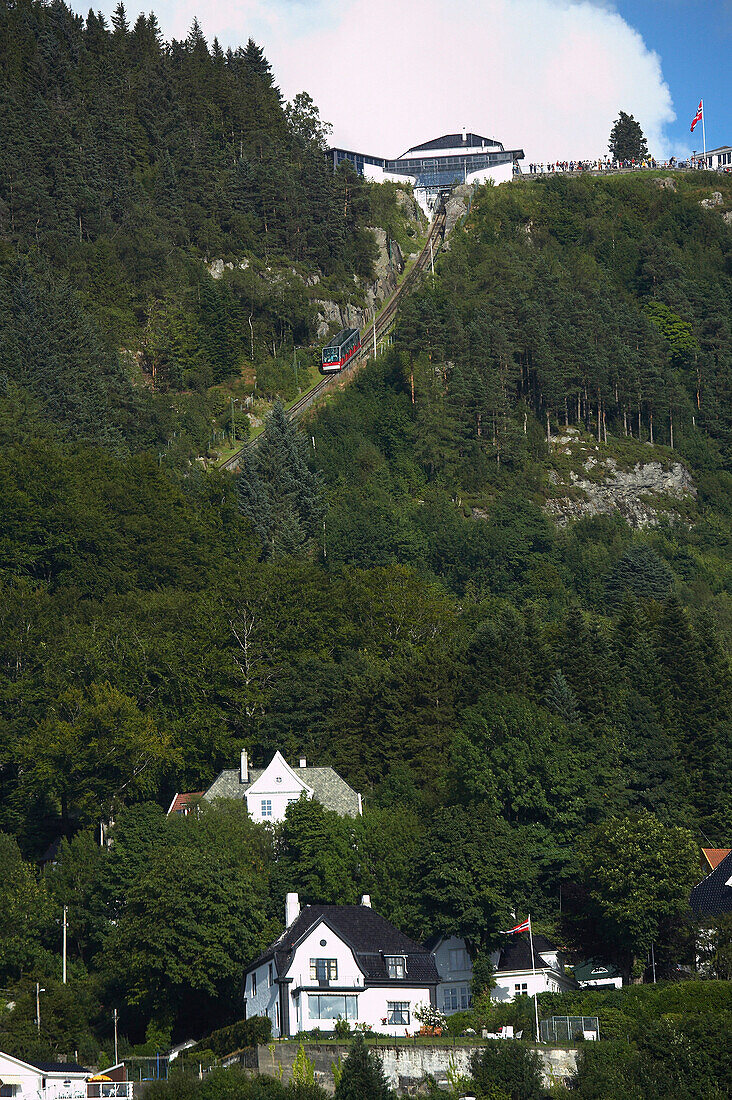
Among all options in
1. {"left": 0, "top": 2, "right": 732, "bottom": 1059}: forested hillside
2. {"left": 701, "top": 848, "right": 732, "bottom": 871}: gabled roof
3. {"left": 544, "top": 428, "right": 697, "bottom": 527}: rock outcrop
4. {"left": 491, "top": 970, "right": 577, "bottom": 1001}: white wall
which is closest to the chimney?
{"left": 0, "top": 2, "right": 732, "bottom": 1059}: forested hillside

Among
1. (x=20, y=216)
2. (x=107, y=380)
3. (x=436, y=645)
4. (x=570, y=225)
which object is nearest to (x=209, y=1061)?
(x=436, y=645)

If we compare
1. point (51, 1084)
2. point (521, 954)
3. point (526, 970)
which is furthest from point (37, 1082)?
point (521, 954)

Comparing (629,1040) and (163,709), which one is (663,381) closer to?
(163,709)

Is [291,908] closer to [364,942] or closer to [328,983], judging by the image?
[364,942]

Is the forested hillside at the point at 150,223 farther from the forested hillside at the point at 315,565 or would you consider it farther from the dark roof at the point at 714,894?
the dark roof at the point at 714,894

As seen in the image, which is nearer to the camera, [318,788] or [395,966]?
[395,966]

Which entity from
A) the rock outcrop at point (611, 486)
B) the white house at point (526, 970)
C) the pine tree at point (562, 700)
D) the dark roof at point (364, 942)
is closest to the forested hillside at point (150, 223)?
the rock outcrop at point (611, 486)

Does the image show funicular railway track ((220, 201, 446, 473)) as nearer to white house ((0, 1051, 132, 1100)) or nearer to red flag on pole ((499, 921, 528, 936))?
red flag on pole ((499, 921, 528, 936))
